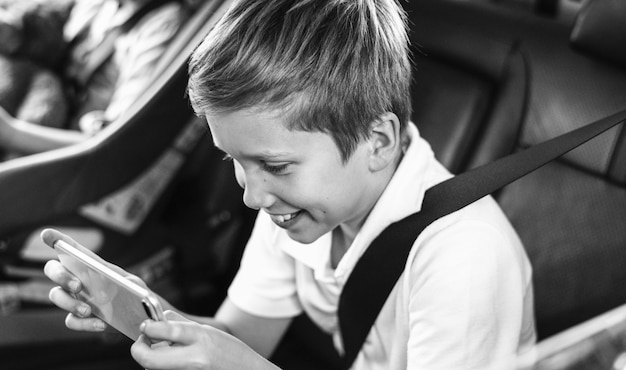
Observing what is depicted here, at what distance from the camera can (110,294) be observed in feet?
3.10

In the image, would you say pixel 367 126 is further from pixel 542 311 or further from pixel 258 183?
pixel 542 311

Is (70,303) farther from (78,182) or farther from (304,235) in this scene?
(78,182)

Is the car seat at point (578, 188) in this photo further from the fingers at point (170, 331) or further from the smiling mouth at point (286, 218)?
the fingers at point (170, 331)

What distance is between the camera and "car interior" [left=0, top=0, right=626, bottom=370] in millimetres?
1264

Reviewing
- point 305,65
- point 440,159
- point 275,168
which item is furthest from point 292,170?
point 440,159

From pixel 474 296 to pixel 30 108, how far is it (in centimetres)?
140

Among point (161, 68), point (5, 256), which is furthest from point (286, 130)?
point (5, 256)

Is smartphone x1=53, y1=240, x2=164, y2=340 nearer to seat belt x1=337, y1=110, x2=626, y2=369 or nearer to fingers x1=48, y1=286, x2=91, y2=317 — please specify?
fingers x1=48, y1=286, x2=91, y2=317

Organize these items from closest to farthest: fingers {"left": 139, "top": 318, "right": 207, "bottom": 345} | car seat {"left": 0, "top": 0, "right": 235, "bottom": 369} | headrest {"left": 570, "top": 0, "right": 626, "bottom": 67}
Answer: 1. fingers {"left": 139, "top": 318, "right": 207, "bottom": 345}
2. headrest {"left": 570, "top": 0, "right": 626, "bottom": 67}
3. car seat {"left": 0, "top": 0, "right": 235, "bottom": 369}

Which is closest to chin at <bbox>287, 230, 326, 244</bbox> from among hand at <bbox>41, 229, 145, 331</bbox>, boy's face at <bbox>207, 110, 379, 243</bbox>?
boy's face at <bbox>207, 110, 379, 243</bbox>

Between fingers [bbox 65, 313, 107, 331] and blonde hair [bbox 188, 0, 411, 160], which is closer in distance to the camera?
blonde hair [bbox 188, 0, 411, 160]

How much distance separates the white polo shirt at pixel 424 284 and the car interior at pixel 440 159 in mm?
188

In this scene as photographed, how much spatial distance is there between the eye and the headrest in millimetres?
582

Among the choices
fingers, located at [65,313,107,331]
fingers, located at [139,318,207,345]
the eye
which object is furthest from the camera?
fingers, located at [65,313,107,331]
